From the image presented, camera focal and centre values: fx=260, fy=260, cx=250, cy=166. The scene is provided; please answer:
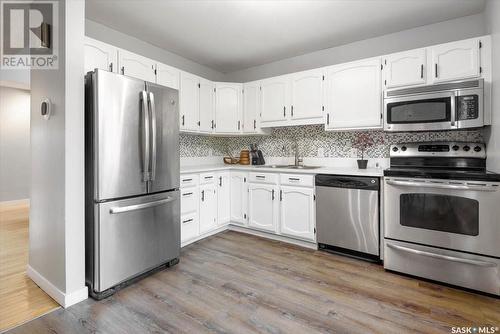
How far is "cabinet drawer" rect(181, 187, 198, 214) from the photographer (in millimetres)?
3010

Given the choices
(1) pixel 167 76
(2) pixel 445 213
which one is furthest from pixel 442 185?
(1) pixel 167 76

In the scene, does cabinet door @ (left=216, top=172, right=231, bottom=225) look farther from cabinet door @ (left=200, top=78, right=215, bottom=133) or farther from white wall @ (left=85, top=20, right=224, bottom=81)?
white wall @ (left=85, top=20, right=224, bottom=81)

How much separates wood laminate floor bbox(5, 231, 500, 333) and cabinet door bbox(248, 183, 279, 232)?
76 centimetres

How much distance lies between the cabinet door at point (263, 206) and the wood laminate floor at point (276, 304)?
2.49 feet

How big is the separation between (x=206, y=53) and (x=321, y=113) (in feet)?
6.22

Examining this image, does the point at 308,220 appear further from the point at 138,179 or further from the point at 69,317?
the point at 69,317

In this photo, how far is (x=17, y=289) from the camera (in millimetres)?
2129

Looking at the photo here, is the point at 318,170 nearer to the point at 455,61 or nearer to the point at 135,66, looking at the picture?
the point at 455,61

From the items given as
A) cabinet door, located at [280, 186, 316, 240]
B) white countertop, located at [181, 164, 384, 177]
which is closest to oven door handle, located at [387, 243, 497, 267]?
white countertop, located at [181, 164, 384, 177]

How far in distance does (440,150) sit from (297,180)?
1483 millimetres

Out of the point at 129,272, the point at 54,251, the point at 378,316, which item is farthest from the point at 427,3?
the point at 54,251

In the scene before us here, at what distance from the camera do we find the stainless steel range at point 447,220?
2021mm

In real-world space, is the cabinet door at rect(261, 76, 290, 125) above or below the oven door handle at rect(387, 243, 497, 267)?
above

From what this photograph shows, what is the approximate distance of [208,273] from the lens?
2420 millimetres
